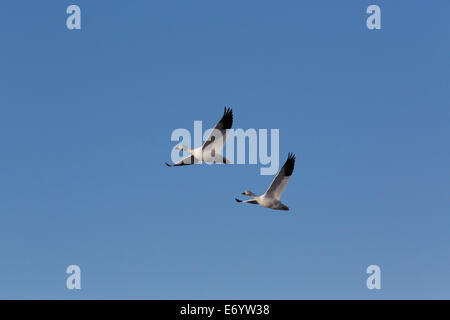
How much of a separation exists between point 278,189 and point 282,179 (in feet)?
2.06

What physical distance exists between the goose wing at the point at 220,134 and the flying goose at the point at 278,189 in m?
3.59

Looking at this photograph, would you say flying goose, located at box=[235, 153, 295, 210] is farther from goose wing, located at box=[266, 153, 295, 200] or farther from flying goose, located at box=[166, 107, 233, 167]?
flying goose, located at box=[166, 107, 233, 167]

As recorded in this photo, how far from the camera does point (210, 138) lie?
39.9 meters

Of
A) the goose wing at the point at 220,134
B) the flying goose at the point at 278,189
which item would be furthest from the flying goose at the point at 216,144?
the flying goose at the point at 278,189

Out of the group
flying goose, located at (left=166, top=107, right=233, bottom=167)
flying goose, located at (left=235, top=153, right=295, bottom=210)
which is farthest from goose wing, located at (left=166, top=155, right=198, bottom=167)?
flying goose, located at (left=235, top=153, right=295, bottom=210)

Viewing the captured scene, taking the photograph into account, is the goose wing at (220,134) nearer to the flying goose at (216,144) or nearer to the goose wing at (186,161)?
the flying goose at (216,144)

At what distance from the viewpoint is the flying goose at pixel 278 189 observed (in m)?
39.5

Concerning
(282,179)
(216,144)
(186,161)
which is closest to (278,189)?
(282,179)

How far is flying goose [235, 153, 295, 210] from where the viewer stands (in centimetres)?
3947

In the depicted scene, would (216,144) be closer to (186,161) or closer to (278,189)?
(186,161)
